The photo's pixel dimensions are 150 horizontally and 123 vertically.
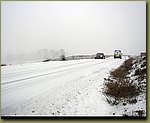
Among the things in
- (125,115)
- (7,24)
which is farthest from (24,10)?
(125,115)

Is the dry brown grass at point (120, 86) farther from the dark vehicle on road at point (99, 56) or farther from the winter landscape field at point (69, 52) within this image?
the dark vehicle on road at point (99, 56)

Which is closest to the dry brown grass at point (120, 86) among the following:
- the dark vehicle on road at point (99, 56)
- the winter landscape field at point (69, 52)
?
the winter landscape field at point (69, 52)

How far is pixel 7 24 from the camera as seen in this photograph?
1.85 metres

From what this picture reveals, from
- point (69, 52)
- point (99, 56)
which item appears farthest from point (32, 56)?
point (99, 56)

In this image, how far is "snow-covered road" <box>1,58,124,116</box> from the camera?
5.84ft

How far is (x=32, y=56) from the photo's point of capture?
6.05ft

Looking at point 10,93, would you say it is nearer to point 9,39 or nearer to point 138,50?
point 9,39

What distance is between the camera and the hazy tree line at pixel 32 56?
183cm

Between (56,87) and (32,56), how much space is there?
29cm

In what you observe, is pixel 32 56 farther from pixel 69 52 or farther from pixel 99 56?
pixel 99 56

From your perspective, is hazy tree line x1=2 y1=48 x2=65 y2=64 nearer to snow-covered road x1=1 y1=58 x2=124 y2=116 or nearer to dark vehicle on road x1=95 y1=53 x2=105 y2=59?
snow-covered road x1=1 y1=58 x2=124 y2=116

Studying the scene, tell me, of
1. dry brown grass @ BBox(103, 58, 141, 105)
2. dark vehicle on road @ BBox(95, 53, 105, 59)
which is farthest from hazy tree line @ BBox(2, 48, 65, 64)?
dry brown grass @ BBox(103, 58, 141, 105)

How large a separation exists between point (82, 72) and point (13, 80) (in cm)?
52

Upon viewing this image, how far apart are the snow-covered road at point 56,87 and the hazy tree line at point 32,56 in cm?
4
